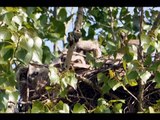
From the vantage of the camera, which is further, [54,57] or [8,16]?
[54,57]

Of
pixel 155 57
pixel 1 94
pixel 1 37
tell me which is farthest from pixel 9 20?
pixel 155 57

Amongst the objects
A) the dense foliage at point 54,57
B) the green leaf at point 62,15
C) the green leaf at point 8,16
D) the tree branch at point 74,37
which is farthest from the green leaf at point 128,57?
the green leaf at point 8,16

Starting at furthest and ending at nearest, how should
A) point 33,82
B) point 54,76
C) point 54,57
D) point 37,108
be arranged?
1. point 33,82
2. point 54,57
3. point 54,76
4. point 37,108

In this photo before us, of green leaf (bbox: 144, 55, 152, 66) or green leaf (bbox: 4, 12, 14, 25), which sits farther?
green leaf (bbox: 144, 55, 152, 66)

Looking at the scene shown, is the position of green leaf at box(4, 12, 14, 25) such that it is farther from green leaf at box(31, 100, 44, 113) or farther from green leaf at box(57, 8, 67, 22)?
green leaf at box(57, 8, 67, 22)

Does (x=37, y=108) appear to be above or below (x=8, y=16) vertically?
below

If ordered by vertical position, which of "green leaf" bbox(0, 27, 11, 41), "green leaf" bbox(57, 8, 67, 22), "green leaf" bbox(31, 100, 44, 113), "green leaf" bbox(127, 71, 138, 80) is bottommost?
"green leaf" bbox(31, 100, 44, 113)

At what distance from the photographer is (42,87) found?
6.48 ft

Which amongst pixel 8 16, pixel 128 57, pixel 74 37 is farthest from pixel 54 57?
pixel 8 16

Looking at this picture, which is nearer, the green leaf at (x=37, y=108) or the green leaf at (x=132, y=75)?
the green leaf at (x=37, y=108)

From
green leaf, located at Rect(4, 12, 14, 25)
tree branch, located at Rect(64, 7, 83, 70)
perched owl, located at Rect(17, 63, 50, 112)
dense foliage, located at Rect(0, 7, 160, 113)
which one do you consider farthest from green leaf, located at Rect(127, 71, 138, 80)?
perched owl, located at Rect(17, 63, 50, 112)

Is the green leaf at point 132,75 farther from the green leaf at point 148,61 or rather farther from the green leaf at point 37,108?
the green leaf at point 37,108

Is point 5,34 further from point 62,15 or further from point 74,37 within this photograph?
point 62,15
